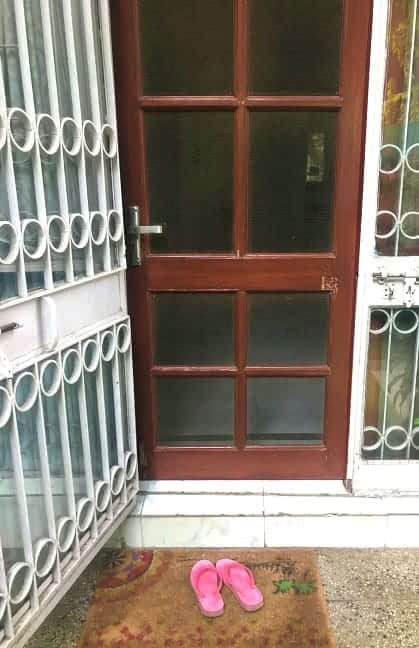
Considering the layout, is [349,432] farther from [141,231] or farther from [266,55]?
[266,55]

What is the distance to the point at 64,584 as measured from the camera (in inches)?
56.8

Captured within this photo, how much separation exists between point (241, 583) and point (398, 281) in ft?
3.57

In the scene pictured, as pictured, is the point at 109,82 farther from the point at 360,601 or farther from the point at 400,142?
the point at 360,601

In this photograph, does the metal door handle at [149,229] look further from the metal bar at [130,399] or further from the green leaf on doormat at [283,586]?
the green leaf on doormat at [283,586]

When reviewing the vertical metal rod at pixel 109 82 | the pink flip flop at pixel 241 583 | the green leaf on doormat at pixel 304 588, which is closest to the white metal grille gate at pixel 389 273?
the green leaf on doormat at pixel 304 588

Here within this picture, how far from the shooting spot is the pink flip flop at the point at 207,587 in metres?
1.57

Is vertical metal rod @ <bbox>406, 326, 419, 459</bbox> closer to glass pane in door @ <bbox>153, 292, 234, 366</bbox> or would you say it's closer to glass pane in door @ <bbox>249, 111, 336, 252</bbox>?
glass pane in door @ <bbox>249, 111, 336, 252</bbox>

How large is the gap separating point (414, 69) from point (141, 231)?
3.18 feet

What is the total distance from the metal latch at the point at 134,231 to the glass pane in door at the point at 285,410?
0.59 meters

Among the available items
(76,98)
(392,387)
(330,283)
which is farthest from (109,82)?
(392,387)

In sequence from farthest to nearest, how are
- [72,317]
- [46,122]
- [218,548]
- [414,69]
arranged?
[218,548] → [414,69] → [72,317] → [46,122]

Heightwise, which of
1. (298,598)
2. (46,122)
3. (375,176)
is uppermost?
(46,122)

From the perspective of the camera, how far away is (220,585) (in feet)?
5.41

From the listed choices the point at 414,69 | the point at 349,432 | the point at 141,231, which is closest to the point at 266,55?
the point at 414,69
